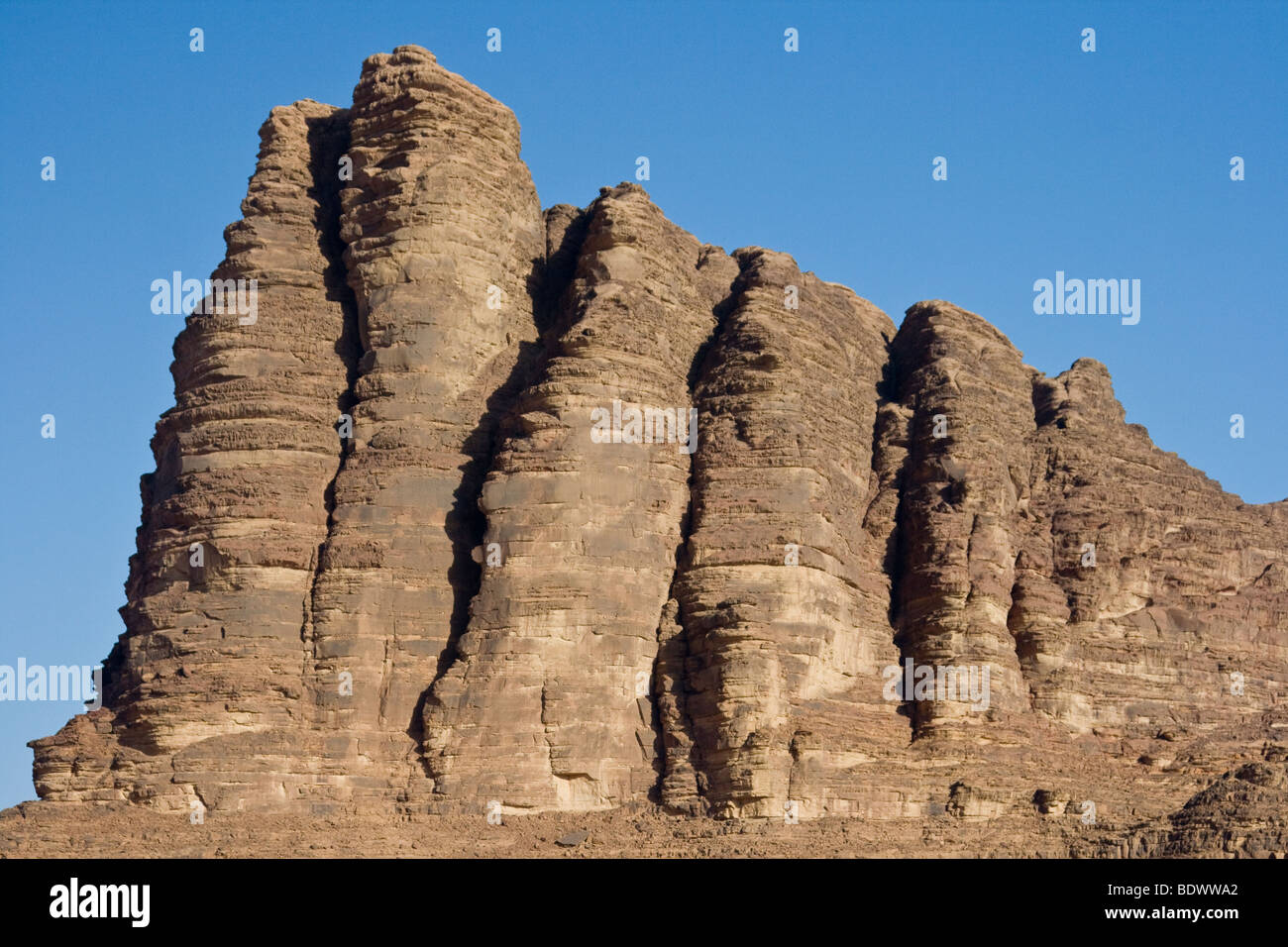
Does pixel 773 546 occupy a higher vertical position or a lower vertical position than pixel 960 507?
lower

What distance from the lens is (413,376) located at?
81062 millimetres

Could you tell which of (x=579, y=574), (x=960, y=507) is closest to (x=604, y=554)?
(x=579, y=574)

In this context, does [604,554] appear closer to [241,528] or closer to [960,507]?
[241,528]

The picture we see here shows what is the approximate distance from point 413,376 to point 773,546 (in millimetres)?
13090

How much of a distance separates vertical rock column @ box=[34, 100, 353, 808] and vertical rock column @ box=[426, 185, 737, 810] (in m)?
5.54

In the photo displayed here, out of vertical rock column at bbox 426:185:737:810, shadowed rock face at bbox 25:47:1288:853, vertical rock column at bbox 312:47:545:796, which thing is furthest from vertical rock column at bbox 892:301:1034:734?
vertical rock column at bbox 312:47:545:796

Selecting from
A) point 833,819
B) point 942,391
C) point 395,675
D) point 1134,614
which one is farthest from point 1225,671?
point 395,675

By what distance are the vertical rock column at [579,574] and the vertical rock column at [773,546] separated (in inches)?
57.2

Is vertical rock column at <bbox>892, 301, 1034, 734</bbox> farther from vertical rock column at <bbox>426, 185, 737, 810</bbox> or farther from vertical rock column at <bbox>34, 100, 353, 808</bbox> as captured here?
vertical rock column at <bbox>34, 100, 353, 808</bbox>

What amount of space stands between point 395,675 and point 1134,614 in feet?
87.6

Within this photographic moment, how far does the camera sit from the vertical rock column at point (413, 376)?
252 feet

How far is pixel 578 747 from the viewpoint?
244 feet

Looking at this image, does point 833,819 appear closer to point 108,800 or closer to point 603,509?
point 603,509

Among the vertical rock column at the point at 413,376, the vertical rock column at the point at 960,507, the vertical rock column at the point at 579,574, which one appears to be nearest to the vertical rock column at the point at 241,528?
the vertical rock column at the point at 413,376
